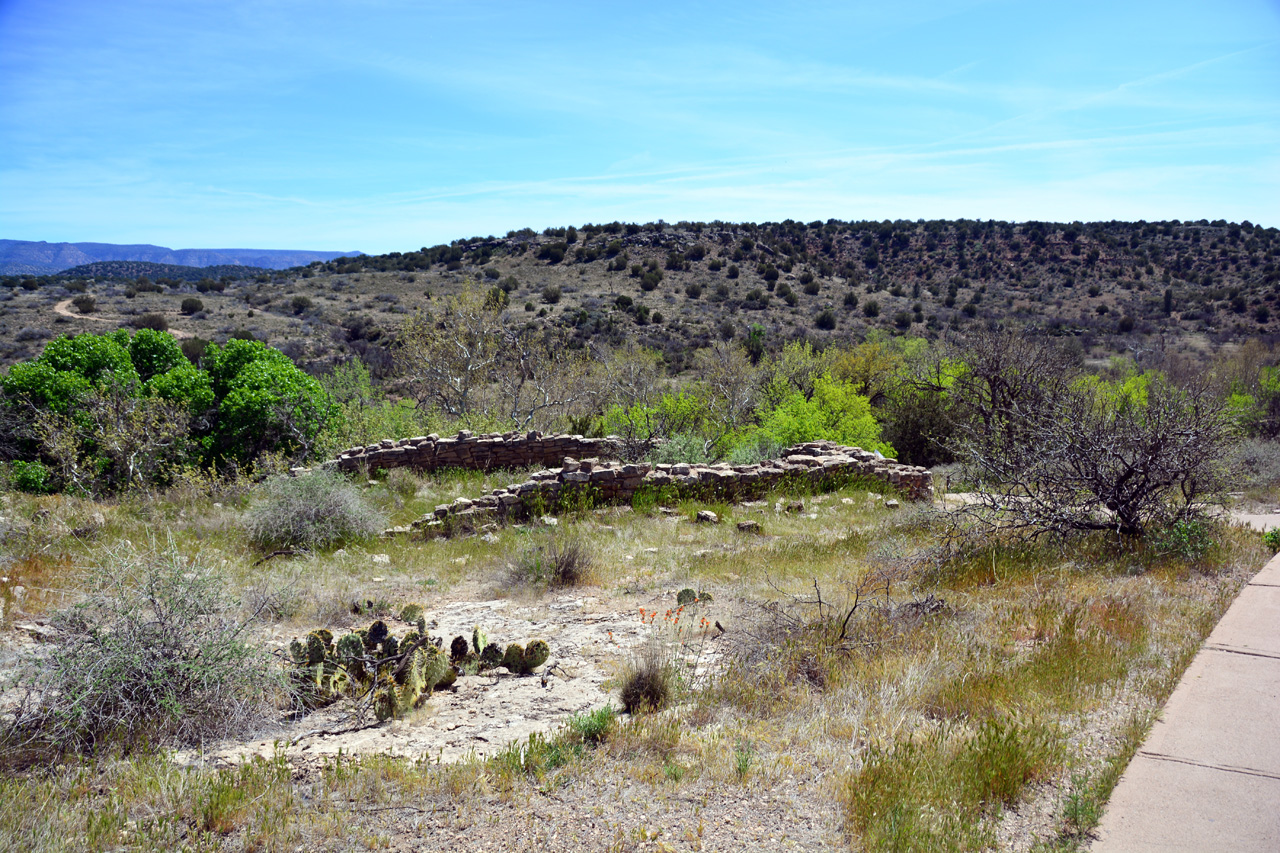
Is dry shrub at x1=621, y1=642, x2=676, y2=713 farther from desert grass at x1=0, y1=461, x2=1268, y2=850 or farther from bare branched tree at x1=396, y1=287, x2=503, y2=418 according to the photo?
bare branched tree at x1=396, y1=287, x2=503, y2=418

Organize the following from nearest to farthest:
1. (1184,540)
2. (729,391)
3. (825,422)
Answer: (1184,540) → (825,422) → (729,391)

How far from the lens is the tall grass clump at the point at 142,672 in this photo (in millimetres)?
4152

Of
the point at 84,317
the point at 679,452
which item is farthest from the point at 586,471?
the point at 84,317

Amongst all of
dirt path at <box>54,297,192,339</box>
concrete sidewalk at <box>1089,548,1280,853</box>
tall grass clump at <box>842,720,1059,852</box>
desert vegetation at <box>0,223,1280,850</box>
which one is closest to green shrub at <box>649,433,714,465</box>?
desert vegetation at <box>0,223,1280,850</box>

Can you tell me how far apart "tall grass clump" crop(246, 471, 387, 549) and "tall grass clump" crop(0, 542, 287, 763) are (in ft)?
13.5

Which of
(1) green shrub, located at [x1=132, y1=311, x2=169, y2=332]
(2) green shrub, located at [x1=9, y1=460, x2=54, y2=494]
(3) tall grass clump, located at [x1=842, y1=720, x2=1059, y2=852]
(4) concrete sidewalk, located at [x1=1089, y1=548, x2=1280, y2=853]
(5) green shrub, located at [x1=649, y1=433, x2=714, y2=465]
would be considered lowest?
(2) green shrub, located at [x1=9, y1=460, x2=54, y2=494]

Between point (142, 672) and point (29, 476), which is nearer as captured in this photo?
point (142, 672)

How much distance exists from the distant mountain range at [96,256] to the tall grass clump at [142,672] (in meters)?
63.3

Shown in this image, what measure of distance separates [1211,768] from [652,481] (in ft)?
27.6

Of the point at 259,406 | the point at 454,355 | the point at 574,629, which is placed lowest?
the point at 574,629

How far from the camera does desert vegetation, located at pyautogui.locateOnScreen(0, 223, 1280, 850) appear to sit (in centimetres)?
350

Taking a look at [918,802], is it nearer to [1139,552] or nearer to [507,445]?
[1139,552]

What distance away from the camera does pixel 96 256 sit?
3238 inches

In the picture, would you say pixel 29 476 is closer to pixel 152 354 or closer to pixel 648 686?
pixel 152 354
